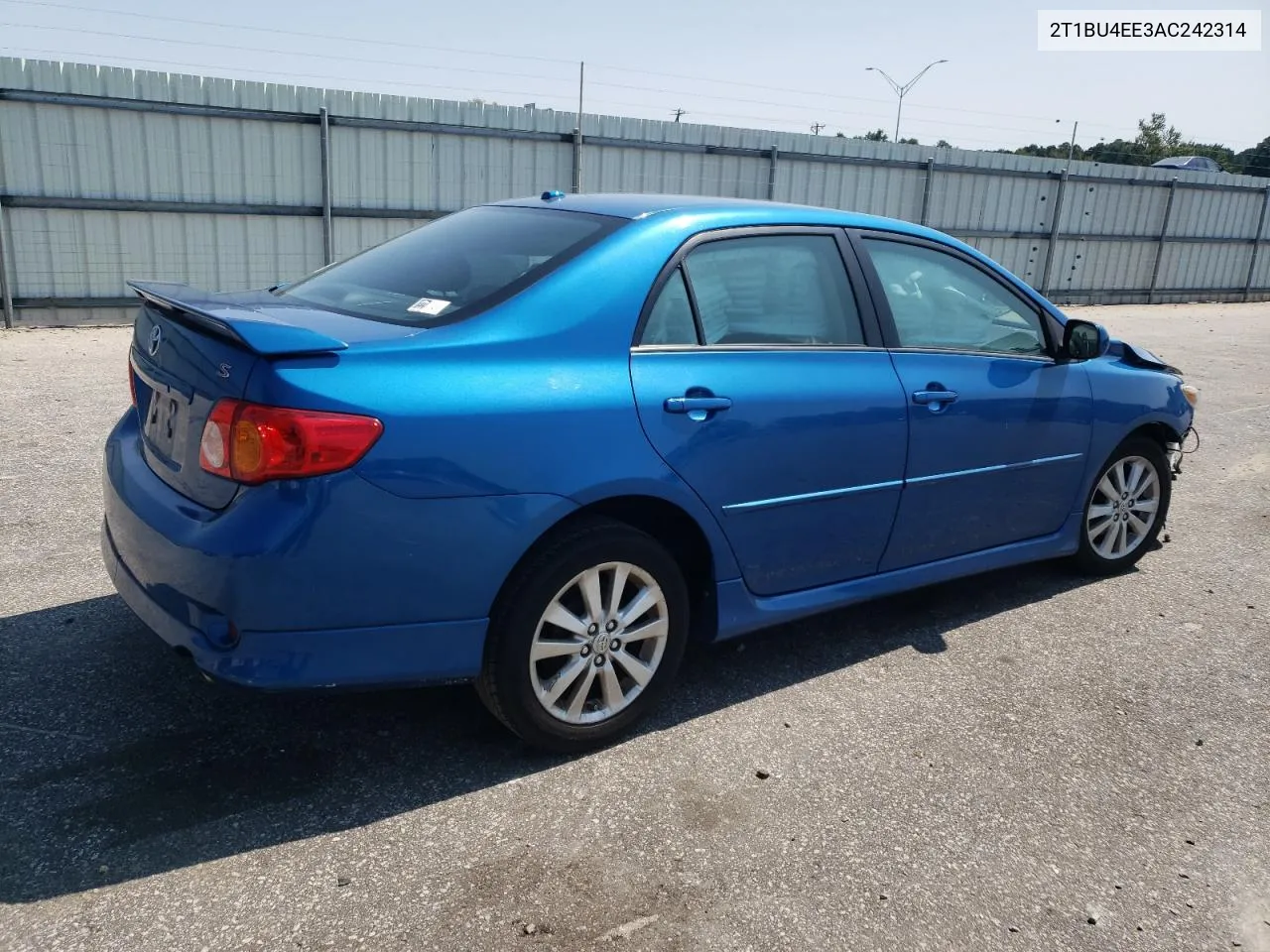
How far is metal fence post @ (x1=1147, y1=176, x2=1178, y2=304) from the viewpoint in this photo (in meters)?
20.9

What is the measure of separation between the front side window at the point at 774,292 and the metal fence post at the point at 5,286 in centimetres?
1018

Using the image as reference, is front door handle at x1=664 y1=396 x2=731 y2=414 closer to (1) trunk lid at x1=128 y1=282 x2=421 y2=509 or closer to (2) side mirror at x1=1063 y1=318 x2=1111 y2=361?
(1) trunk lid at x1=128 y1=282 x2=421 y2=509

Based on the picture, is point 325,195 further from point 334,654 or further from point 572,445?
point 334,654

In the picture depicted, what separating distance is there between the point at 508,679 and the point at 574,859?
527 mm

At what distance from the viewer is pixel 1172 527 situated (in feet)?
19.5

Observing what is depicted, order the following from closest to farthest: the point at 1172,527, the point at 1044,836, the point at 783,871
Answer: the point at 783,871, the point at 1044,836, the point at 1172,527

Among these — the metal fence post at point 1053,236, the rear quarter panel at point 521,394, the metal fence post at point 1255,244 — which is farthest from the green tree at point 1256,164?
the rear quarter panel at point 521,394

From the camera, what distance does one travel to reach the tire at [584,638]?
2936mm

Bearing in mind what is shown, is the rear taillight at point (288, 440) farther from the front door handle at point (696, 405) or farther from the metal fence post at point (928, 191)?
the metal fence post at point (928, 191)

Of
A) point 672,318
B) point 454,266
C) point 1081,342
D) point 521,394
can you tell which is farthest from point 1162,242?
point 521,394

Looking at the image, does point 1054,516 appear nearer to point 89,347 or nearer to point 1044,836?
point 1044,836

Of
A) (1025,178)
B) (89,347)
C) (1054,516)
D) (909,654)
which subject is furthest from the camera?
(1025,178)

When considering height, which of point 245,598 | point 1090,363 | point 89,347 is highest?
point 1090,363

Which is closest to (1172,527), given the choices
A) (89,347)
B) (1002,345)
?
(1002,345)
